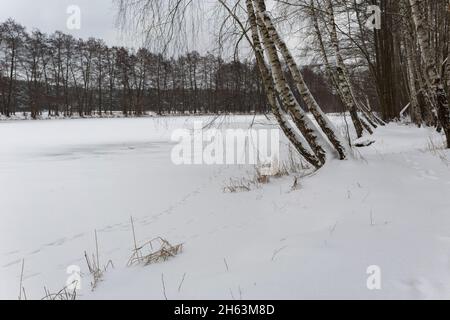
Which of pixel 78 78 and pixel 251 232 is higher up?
pixel 78 78

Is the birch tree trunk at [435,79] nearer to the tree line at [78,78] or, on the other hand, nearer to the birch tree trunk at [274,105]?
the birch tree trunk at [274,105]

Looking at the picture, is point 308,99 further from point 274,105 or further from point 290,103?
point 274,105

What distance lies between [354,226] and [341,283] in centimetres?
96

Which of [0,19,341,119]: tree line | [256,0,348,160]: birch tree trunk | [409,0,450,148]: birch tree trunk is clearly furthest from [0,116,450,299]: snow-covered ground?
[0,19,341,119]: tree line

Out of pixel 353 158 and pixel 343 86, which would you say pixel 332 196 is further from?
pixel 343 86

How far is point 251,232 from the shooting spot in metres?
3.13

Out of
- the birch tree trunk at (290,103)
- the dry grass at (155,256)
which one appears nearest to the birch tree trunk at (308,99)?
the birch tree trunk at (290,103)

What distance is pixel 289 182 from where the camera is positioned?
5062 millimetres

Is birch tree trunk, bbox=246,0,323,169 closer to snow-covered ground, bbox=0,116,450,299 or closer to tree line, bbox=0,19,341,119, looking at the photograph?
snow-covered ground, bbox=0,116,450,299

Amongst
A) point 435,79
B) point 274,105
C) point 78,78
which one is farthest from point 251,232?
point 78,78

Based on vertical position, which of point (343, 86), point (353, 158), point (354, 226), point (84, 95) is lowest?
point (354, 226)

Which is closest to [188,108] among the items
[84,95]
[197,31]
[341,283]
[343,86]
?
[84,95]

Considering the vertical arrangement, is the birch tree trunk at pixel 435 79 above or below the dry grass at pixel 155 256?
above

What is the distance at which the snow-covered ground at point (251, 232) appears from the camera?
203 centimetres
